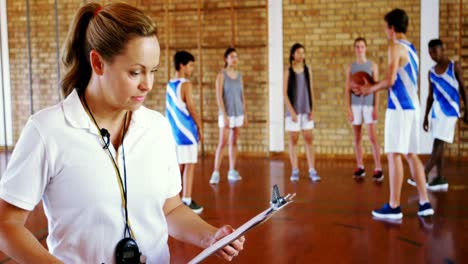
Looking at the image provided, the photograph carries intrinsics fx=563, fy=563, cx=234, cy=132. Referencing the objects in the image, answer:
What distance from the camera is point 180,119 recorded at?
538cm

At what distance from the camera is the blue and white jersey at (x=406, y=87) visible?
15.4 ft

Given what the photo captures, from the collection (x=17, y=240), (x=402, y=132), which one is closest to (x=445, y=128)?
(x=402, y=132)

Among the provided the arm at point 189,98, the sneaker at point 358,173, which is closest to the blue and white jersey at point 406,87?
the arm at point 189,98

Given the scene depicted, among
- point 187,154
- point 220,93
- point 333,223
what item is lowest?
point 333,223

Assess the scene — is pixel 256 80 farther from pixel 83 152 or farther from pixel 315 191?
pixel 83 152

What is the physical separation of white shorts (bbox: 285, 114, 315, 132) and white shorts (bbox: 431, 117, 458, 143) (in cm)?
145

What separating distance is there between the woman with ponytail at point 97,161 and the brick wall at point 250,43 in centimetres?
765

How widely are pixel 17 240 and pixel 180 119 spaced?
4102 mm

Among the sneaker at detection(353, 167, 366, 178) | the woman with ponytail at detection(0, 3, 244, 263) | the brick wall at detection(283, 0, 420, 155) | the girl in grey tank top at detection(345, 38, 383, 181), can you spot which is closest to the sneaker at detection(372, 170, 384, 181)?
the girl in grey tank top at detection(345, 38, 383, 181)

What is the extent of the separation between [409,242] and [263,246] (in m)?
1.11

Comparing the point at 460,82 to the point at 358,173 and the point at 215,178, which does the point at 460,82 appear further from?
the point at 215,178

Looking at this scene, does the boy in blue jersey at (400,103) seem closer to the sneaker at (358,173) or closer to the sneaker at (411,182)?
the sneaker at (411,182)

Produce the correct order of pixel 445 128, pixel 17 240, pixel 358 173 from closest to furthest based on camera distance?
pixel 17 240 → pixel 445 128 → pixel 358 173

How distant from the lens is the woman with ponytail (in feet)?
4.31
